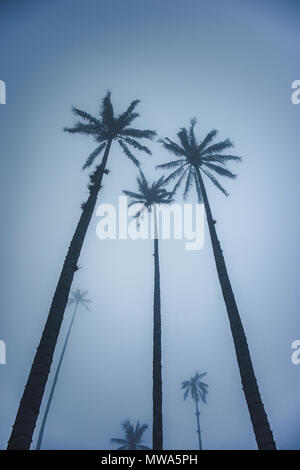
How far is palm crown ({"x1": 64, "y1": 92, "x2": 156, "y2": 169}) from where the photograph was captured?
68.2 ft

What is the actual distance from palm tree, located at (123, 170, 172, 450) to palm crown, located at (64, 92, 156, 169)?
4873mm

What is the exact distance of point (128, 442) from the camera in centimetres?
4641

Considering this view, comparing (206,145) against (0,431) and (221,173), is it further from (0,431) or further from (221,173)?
(0,431)

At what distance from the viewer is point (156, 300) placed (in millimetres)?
19875

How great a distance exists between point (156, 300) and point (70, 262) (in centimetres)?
932

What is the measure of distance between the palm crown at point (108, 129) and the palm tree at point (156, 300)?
16.0 feet

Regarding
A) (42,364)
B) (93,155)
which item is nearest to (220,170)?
(93,155)

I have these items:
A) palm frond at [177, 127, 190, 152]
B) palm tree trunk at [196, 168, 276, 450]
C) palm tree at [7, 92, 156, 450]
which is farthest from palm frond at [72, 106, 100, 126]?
palm tree trunk at [196, 168, 276, 450]

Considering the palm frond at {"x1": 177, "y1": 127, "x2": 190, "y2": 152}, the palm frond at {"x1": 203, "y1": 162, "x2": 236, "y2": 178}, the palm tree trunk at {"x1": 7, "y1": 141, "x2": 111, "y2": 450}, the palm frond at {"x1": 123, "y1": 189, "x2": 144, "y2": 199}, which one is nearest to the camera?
the palm tree trunk at {"x1": 7, "y1": 141, "x2": 111, "y2": 450}

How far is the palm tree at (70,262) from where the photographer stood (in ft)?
A: 26.4

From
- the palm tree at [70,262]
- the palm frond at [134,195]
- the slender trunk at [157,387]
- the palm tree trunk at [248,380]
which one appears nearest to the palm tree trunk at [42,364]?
the palm tree at [70,262]

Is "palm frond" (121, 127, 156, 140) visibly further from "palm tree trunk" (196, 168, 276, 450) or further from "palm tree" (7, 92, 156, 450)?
"palm tree trunk" (196, 168, 276, 450)

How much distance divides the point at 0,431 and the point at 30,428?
82643 mm
